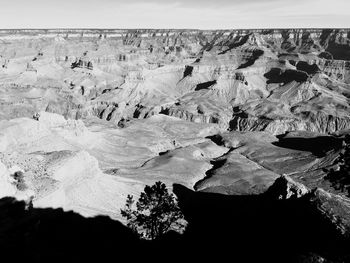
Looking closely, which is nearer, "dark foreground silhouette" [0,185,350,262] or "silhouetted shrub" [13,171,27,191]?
"dark foreground silhouette" [0,185,350,262]

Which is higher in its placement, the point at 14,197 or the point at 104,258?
the point at 14,197

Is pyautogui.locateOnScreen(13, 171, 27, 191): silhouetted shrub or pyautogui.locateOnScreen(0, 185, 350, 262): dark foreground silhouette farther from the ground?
pyautogui.locateOnScreen(13, 171, 27, 191): silhouetted shrub

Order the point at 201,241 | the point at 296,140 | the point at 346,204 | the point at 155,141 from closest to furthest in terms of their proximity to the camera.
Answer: the point at 346,204 → the point at 201,241 → the point at 155,141 → the point at 296,140

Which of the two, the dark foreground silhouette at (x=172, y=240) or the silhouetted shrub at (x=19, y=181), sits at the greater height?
the silhouetted shrub at (x=19, y=181)

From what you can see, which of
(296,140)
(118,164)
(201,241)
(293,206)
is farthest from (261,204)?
(296,140)

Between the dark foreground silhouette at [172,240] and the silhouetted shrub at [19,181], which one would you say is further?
the silhouetted shrub at [19,181]

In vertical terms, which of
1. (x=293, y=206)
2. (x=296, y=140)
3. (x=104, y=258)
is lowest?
(x=296, y=140)

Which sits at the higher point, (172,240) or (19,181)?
(19,181)

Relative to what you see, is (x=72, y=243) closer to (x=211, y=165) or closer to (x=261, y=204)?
(x=261, y=204)
